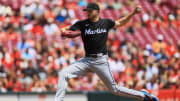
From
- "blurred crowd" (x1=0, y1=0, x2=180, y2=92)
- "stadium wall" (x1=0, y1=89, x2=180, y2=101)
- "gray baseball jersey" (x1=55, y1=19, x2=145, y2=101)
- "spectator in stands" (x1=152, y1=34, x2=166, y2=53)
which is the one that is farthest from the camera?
"spectator in stands" (x1=152, y1=34, x2=166, y2=53)

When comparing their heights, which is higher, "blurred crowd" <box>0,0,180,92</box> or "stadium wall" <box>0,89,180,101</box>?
"blurred crowd" <box>0,0,180,92</box>

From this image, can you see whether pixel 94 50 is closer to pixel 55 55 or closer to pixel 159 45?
pixel 55 55

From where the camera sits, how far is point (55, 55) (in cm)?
1295

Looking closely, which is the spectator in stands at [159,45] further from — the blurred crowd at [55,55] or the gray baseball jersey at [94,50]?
the gray baseball jersey at [94,50]

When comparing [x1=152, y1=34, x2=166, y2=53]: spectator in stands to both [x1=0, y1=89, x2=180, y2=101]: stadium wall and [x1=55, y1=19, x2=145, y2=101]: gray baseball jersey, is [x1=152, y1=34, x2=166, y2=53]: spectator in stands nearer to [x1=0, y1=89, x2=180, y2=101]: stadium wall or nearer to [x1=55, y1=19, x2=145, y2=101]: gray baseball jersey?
[x1=0, y1=89, x2=180, y2=101]: stadium wall

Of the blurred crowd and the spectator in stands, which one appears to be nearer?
the blurred crowd

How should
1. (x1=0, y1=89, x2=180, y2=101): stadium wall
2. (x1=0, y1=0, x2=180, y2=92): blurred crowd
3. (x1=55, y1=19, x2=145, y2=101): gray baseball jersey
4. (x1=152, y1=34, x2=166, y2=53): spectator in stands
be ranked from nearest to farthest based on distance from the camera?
(x1=55, y1=19, x2=145, y2=101): gray baseball jersey → (x1=0, y1=89, x2=180, y2=101): stadium wall → (x1=0, y1=0, x2=180, y2=92): blurred crowd → (x1=152, y1=34, x2=166, y2=53): spectator in stands

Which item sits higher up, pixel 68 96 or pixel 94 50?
pixel 94 50

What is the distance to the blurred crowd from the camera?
12031 mm

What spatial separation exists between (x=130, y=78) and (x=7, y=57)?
380 cm

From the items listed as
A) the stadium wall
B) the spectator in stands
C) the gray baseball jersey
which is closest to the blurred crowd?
the spectator in stands

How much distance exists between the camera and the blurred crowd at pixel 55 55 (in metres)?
12.0

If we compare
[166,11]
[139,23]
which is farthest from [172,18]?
[139,23]

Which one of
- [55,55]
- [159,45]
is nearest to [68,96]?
[55,55]
